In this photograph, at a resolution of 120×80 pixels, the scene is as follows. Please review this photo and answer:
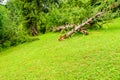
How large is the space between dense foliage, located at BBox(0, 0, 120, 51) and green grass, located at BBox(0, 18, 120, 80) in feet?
13.5

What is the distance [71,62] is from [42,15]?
41.7 ft

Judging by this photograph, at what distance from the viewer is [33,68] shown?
411 inches

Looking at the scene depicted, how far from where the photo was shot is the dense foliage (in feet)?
56.3

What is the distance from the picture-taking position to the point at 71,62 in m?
10.2

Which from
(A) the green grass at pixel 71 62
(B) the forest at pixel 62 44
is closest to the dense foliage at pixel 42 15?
(B) the forest at pixel 62 44

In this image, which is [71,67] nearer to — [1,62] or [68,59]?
[68,59]

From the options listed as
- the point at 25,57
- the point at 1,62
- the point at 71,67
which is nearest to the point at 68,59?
the point at 71,67

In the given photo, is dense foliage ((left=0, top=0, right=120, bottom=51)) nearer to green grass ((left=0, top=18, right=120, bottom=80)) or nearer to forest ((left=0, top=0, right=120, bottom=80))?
forest ((left=0, top=0, right=120, bottom=80))

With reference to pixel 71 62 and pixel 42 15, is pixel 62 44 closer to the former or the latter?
pixel 71 62

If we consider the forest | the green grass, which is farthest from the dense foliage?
the green grass

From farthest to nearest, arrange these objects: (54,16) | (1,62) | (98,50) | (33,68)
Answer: (54,16)
(1,62)
(98,50)
(33,68)

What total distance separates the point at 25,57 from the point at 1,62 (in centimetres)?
130

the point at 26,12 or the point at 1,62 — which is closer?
the point at 1,62

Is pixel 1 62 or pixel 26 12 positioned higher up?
pixel 26 12
